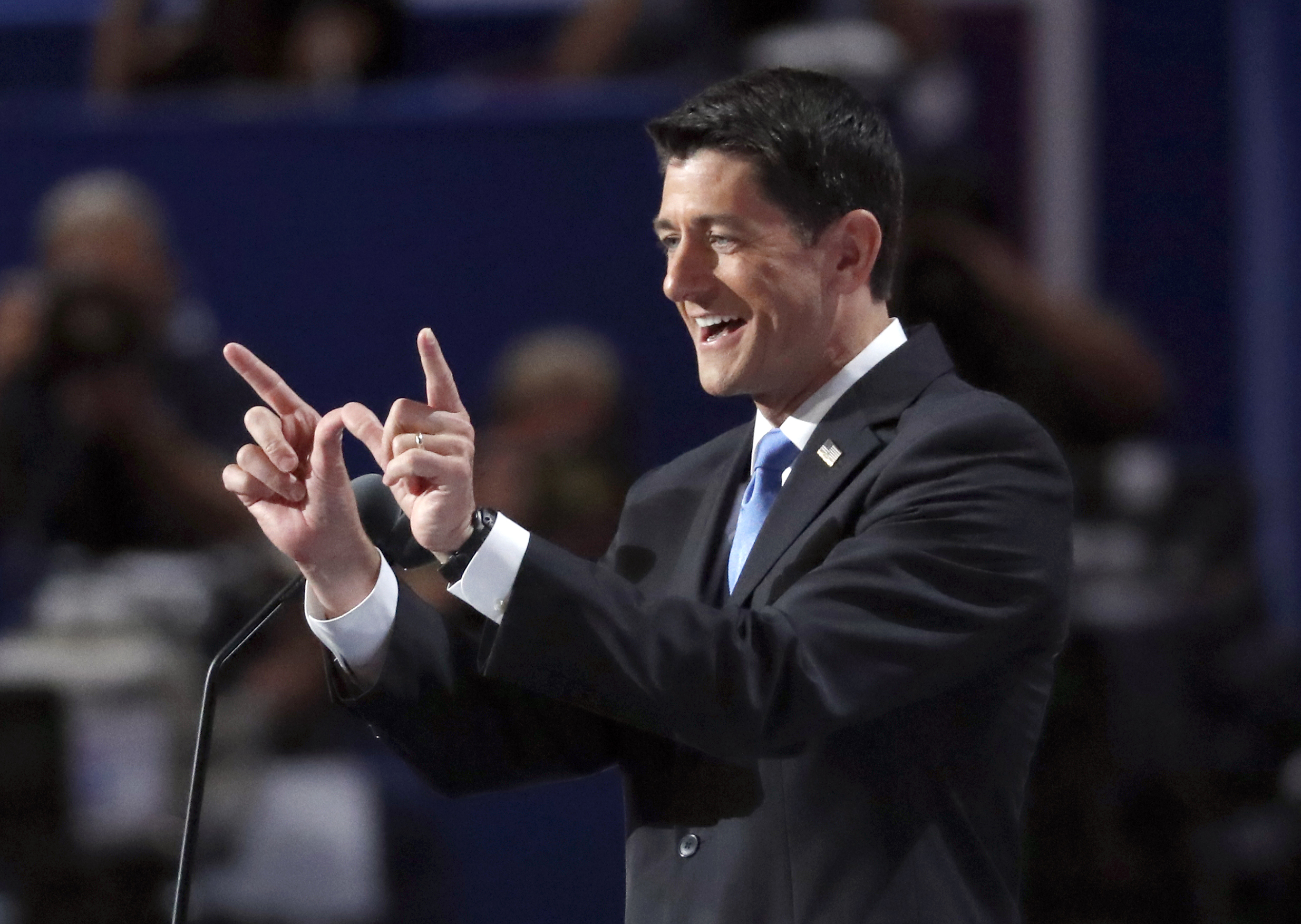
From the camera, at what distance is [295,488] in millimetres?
1832

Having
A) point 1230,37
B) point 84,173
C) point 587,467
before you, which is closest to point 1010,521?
point 587,467

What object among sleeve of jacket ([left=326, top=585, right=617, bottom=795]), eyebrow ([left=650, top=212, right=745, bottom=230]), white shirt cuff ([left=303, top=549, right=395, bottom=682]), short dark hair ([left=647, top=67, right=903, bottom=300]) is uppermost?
short dark hair ([left=647, top=67, right=903, bottom=300])

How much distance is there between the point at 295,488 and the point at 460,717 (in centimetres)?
29

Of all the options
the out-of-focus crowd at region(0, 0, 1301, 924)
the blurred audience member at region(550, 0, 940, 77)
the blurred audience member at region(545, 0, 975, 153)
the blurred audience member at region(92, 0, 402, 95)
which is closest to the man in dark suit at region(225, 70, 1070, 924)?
the out-of-focus crowd at region(0, 0, 1301, 924)

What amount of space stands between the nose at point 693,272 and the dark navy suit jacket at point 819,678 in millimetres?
183

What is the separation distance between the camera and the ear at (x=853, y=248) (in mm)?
1946

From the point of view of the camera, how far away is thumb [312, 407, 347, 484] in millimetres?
1730

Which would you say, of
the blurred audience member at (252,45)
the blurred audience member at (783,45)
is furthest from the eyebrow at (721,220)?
the blurred audience member at (252,45)

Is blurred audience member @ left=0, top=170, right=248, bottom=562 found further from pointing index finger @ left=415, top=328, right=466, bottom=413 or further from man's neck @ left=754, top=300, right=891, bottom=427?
pointing index finger @ left=415, top=328, right=466, bottom=413

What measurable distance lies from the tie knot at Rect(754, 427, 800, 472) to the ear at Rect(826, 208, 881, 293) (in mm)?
158

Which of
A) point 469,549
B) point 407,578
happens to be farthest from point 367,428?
point 407,578

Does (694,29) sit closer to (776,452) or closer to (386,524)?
(776,452)

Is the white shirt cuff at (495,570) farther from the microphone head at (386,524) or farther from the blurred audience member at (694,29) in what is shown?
the blurred audience member at (694,29)

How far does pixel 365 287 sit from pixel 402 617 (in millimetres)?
2871
